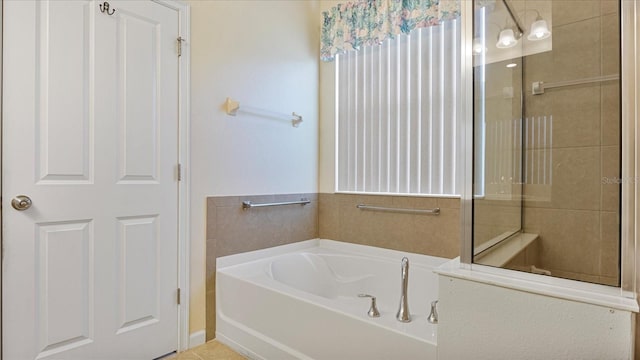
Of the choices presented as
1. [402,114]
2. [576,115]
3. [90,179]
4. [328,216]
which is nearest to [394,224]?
[328,216]

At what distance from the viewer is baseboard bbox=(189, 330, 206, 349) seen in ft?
7.07

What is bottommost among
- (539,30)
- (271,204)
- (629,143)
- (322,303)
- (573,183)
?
(322,303)

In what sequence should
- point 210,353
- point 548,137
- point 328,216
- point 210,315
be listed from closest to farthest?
point 548,137, point 210,353, point 210,315, point 328,216

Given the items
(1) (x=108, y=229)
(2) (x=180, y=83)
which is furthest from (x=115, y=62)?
(1) (x=108, y=229)

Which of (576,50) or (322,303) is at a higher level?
(576,50)

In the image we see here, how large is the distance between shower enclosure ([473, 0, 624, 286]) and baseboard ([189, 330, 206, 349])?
5.71 ft

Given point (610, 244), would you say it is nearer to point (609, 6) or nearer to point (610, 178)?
point (610, 178)

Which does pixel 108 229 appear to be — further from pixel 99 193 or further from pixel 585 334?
pixel 585 334

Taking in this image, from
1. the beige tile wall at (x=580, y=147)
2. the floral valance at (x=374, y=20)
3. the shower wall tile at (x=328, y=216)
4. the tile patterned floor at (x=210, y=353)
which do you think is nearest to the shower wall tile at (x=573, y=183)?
the beige tile wall at (x=580, y=147)

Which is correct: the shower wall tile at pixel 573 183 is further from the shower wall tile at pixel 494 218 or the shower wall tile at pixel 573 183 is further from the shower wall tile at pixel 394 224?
the shower wall tile at pixel 394 224

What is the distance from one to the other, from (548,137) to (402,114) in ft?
3.27

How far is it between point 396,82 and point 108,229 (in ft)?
6.97

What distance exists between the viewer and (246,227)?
245 cm

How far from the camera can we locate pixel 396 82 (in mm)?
2637
